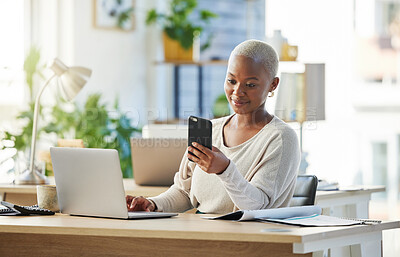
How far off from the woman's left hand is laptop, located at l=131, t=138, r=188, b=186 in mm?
1151

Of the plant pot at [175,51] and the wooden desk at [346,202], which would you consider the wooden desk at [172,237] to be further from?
the plant pot at [175,51]

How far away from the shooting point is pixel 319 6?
6.24 m

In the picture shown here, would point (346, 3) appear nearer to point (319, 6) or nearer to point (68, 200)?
point (319, 6)

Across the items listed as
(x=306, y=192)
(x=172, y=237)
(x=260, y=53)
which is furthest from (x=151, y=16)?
(x=172, y=237)

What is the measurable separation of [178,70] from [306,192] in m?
3.64

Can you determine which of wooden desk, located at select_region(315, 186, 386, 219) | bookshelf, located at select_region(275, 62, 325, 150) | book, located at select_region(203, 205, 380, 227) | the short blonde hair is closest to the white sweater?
book, located at select_region(203, 205, 380, 227)

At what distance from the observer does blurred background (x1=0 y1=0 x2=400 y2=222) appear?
18.6 feet

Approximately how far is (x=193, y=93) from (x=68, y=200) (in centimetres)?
422

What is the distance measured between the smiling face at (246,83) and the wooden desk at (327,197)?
1.01m

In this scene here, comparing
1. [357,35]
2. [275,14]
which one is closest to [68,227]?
[275,14]

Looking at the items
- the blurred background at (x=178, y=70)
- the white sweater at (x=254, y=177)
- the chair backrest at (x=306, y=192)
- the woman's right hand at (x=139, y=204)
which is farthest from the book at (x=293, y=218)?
the blurred background at (x=178, y=70)

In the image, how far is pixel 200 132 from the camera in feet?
7.54

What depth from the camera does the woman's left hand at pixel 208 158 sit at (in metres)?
2.27

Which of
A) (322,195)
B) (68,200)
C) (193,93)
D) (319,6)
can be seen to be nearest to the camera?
(68,200)
